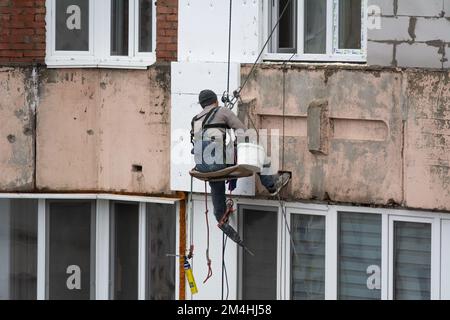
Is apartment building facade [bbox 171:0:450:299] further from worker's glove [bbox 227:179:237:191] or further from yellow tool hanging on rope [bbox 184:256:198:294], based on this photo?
yellow tool hanging on rope [bbox 184:256:198:294]

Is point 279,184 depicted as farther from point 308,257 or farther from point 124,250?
point 124,250

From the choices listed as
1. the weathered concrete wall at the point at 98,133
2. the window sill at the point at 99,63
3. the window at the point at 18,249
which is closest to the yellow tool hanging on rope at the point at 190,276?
the weathered concrete wall at the point at 98,133

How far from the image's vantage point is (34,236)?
17875mm

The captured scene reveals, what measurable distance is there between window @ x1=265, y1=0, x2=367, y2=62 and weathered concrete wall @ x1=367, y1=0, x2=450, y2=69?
221 mm

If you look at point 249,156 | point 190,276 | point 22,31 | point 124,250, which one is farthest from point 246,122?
point 22,31

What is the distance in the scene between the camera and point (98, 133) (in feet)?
57.3

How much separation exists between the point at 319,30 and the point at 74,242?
3602 millimetres

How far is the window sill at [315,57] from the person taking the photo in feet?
52.9

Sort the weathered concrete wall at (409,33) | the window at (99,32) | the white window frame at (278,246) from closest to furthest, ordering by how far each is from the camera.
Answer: the weathered concrete wall at (409,33)
the white window frame at (278,246)
the window at (99,32)

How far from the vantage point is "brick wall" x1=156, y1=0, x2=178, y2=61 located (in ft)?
55.9

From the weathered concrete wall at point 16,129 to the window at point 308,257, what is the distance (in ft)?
9.69

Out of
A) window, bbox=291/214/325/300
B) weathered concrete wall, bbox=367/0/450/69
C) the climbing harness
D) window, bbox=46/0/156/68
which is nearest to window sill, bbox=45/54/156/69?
window, bbox=46/0/156/68

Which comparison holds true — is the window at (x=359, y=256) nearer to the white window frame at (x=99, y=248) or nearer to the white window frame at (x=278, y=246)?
the white window frame at (x=278, y=246)
